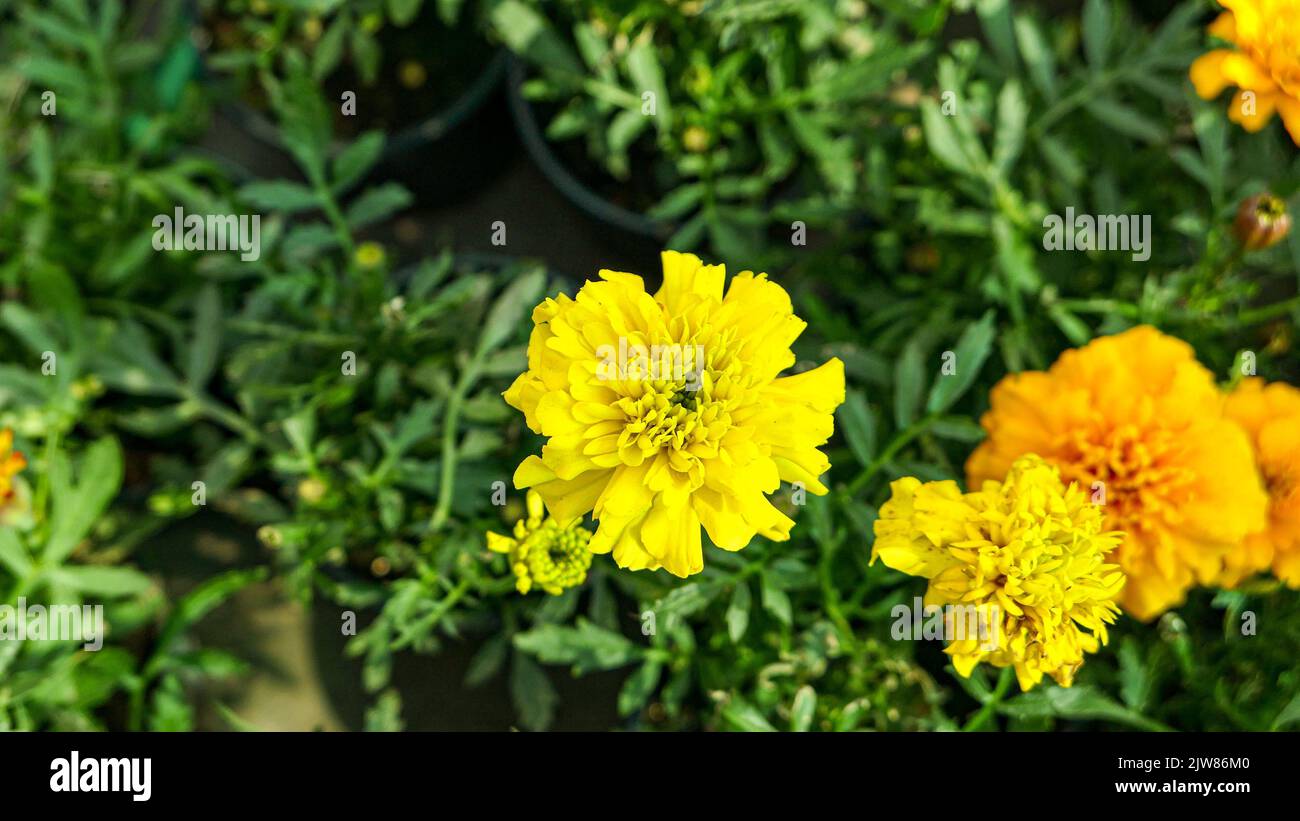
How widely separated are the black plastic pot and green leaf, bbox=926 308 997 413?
1.80 ft

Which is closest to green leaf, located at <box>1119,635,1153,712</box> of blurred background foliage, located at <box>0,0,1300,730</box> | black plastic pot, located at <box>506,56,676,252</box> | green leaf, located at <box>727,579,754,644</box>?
blurred background foliage, located at <box>0,0,1300,730</box>

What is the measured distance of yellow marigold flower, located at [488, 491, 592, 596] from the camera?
0.75 meters

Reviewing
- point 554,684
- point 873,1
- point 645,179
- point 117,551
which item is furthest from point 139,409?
point 873,1

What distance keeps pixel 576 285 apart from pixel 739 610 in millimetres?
615

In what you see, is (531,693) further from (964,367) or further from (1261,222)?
(1261,222)

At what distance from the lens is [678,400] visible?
69cm

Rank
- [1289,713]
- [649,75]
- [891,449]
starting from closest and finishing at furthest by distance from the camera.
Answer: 1. [1289,713]
2. [891,449]
3. [649,75]

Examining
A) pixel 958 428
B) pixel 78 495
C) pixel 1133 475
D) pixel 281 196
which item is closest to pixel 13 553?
pixel 78 495

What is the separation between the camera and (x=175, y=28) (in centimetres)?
137

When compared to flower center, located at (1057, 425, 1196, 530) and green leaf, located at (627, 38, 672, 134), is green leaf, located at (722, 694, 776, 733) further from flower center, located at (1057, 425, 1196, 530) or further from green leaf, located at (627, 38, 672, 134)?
green leaf, located at (627, 38, 672, 134)
